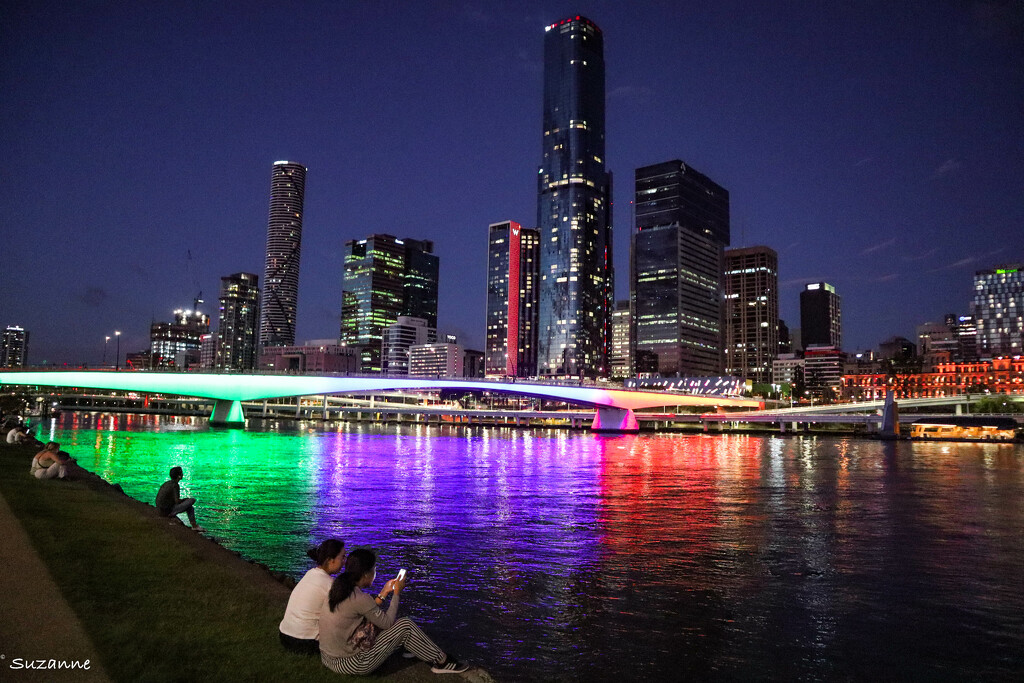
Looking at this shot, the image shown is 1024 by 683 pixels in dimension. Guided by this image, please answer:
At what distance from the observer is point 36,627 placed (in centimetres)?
894

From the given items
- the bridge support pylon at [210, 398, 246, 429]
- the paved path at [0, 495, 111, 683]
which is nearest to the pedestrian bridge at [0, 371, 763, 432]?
the bridge support pylon at [210, 398, 246, 429]

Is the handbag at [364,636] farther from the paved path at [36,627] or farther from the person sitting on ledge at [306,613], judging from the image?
the paved path at [36,627]

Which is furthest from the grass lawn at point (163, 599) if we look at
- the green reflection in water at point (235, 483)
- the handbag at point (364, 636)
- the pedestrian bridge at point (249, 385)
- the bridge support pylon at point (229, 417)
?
the bridge support pylon at point (229, 417)

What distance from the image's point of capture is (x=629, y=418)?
13100 cm

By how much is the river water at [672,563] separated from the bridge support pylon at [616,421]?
8742cm

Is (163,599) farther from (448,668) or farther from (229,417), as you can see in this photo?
(229,417)

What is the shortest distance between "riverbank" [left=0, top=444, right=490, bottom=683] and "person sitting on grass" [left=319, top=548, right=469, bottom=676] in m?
0.23

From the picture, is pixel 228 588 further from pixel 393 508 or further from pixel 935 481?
pixel 935 481

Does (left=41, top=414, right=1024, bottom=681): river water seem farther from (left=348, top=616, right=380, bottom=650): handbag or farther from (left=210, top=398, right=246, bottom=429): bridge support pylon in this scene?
(left=210, top=398, right=246, bottom=429): bridge support pylon

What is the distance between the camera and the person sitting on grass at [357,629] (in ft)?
28.0

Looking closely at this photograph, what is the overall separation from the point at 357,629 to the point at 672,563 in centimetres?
1190

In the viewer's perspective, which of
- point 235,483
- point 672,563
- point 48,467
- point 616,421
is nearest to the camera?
point 672,563

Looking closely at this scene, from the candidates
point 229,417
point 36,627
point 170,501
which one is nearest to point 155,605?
point 36,627

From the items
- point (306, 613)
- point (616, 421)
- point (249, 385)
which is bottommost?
point (616, 421)
